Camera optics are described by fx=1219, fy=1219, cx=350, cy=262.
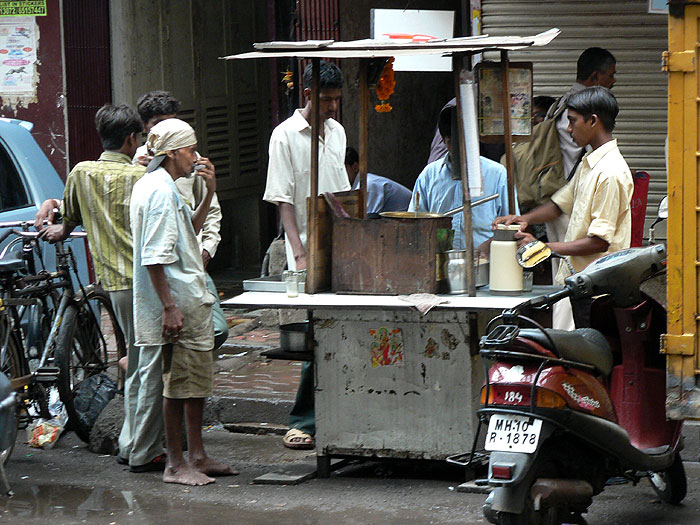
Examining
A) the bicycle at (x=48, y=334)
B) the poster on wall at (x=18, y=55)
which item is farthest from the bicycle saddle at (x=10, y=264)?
the poster on wall at (x=18, y=55)

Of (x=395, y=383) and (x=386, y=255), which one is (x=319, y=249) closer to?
(x=386, y=255)

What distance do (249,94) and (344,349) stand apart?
22.4ft

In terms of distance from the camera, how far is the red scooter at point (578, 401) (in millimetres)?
4562

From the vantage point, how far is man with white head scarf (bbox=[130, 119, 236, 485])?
234 inches

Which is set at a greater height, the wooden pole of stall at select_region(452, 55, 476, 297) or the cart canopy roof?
the cart canopy roof

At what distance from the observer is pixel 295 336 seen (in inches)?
241

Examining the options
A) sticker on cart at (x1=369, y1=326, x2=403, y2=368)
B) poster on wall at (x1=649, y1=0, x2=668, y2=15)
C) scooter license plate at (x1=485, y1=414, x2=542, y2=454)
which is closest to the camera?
scooter license plate at (x1=485, y1=414, x2=542, y2=454)

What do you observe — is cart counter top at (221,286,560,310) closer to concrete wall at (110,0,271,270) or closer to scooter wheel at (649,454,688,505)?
scooter wheel at (649,454,688,505)

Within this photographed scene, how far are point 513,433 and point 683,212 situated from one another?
3.87 feet

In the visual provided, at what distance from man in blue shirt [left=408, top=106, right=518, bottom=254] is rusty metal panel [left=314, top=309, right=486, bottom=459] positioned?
0.81m

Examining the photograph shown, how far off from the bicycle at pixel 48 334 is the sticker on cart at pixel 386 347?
1.93m

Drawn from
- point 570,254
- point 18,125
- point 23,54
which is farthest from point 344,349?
point 23,54

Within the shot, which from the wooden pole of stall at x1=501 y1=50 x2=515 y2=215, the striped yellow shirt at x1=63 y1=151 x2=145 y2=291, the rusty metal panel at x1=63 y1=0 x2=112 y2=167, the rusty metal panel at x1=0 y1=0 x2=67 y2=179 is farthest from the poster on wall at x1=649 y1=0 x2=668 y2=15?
the rusty metal panel at x1=0 y1=0 x2=67 y2=179


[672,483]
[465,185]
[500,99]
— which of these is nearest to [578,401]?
[672,483]
